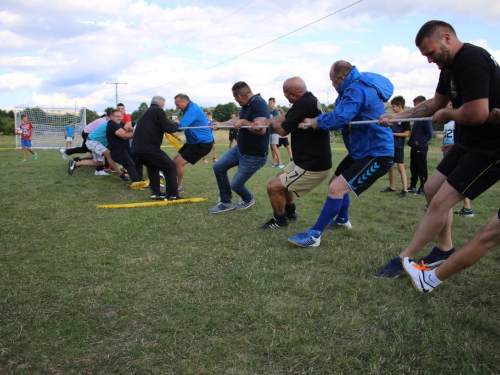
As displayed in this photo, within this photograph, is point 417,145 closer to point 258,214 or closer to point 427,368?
point 258,214

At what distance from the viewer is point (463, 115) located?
288 centimetres

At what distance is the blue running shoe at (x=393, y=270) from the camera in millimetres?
3648

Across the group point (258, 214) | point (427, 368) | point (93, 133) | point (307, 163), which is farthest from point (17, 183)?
point (427, 368)

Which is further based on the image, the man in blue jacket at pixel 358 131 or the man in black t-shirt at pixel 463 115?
the man in blue jacket at pixel 358 131

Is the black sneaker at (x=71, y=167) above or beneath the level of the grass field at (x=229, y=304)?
above

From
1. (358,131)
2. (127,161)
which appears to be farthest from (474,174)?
(127,161)

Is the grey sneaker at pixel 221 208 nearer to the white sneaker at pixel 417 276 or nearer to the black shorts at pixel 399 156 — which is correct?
the white sneaker at pixel 417 276

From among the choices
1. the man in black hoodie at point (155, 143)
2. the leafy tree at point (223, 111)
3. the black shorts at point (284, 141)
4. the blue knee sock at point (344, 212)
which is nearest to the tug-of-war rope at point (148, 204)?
the man in black hoodie at point (155, 143)

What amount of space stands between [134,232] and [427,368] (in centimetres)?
401

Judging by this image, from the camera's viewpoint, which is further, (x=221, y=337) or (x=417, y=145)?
(x=417, y=145)

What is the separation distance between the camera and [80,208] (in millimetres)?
6988

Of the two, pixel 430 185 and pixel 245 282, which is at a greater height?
pixel 430 185

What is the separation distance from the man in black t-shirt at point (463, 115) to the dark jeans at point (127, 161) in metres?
7.28

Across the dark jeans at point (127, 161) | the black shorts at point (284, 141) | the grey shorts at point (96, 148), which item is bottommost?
the dark jeans at point (127, 161)
